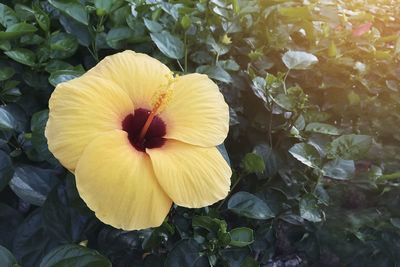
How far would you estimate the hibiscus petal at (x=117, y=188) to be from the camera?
74cm

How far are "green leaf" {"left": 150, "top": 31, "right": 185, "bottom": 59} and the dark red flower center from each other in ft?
1.11

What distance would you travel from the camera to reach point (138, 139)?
0.96m

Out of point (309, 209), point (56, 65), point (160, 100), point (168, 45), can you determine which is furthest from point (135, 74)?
point (309, 209)

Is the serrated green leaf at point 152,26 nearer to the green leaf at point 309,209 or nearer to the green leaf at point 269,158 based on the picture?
the green leaf at point 269,158

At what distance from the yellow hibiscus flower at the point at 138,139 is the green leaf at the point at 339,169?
21.2 inches

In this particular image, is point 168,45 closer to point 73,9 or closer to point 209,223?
point 73,9

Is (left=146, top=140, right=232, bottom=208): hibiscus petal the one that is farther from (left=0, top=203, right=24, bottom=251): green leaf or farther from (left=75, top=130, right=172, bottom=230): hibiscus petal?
(left=0, top=203, right=24, bottom=251): green leaf

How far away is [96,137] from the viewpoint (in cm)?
78

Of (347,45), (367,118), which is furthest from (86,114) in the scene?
(347,45)

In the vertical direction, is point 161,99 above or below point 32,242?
above

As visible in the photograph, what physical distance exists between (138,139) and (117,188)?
Answer: 24cm

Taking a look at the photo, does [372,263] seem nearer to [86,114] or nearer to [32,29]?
[86,114]

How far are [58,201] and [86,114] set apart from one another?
1.22ft

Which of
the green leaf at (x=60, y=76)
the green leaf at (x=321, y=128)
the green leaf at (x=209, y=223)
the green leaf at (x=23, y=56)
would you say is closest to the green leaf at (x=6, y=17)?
the green leaf at (x=23, y=56)
